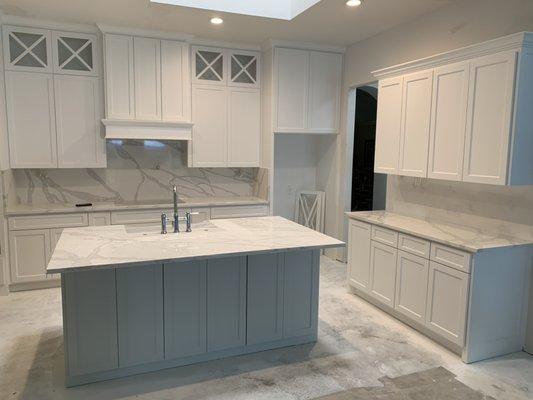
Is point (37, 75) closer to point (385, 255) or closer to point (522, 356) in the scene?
point (385, 255)

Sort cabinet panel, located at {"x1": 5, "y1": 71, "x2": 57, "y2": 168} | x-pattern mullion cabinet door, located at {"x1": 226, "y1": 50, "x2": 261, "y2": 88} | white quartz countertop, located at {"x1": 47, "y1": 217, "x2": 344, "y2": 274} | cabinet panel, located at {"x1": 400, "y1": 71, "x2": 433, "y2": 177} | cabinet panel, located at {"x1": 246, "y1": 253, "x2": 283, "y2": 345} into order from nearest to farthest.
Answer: white quartz countertop, located at {"x1": 47, "y1": 217, "x2": 344, "y2": 274} < cabinet panel, located at {"x1": 246, "y1": 253, "x2": 283, "y2": 345} < cabinet panel, located at {"x1": 400, "y1": 71, "x2": 433, "y2": 177} < cabinet panel, located at {"x1": 5, "y1": 71, "x2": 57, "y2": 168} < x-pattern mullion cabinet door, located at {"x1": 226, "y1": 50, "x2": 261, "y2": 88}

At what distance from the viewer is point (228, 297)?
2793mm

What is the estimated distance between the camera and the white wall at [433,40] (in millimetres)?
2957

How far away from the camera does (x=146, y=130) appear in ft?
14.4

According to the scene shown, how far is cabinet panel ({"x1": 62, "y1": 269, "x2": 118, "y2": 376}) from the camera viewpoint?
2414 mm

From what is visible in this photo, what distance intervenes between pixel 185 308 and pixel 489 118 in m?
2.39

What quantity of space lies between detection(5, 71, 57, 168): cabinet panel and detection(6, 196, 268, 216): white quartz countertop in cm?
44

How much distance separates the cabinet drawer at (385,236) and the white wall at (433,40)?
54 centimetres

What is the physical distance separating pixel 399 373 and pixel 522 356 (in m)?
0.96

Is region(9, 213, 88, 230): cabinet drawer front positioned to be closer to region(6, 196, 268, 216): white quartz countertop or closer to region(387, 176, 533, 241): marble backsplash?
region(6, 196, 268, 216): white quartz countertop

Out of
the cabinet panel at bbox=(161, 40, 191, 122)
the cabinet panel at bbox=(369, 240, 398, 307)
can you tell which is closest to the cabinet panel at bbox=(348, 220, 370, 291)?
the cabinet panel at bbox=(369, 240, 398, 307)

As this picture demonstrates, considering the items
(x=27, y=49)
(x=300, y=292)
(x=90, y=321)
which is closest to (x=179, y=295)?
(x=90, y=321)

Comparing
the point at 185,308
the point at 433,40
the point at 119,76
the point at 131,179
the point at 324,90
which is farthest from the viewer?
the point at 324,90

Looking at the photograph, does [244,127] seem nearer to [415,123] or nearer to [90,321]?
[415,123]
